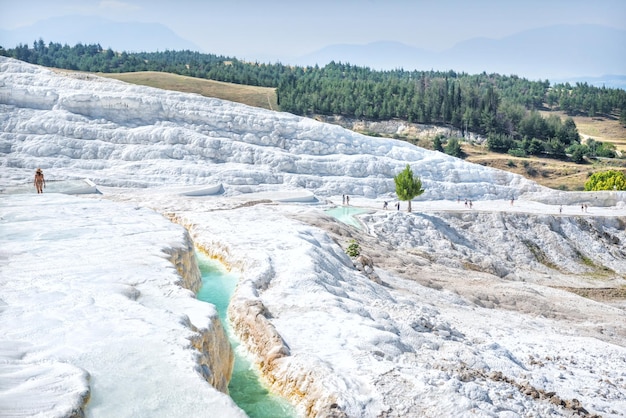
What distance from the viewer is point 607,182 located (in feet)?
230

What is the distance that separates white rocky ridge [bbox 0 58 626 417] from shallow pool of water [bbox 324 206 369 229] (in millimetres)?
1037

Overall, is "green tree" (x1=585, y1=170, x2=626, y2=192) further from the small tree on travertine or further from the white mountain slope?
the small tree on travertine

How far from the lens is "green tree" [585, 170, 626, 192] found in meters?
69.6

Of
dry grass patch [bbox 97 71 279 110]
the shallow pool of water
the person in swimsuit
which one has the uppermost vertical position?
dry grass patch [bbox 97 71 279 110]

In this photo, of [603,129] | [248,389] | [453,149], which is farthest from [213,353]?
[603,129]

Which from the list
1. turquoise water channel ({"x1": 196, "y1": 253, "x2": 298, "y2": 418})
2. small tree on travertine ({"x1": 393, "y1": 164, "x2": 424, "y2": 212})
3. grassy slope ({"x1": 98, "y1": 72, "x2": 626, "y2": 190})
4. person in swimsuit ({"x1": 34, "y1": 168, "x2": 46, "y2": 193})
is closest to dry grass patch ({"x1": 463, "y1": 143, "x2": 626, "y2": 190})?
grassy slope ({"x1": 98, "y1": 72, "x2": 626, "y2": 190})

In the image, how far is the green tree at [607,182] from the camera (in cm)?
6956

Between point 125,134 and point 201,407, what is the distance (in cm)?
4823

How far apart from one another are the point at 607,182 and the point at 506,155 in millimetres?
24074

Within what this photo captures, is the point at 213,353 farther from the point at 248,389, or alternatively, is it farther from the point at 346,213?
the point at 346,213

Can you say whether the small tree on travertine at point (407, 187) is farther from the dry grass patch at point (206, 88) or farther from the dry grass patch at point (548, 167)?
the dry grass patch at point (206, 88)

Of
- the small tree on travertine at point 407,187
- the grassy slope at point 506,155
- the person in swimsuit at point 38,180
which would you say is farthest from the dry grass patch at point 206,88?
the person in swimsuit at point 38,180

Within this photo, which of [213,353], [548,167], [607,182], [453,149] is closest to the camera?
[213,353]

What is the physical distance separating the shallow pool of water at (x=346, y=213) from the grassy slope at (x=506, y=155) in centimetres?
4135
